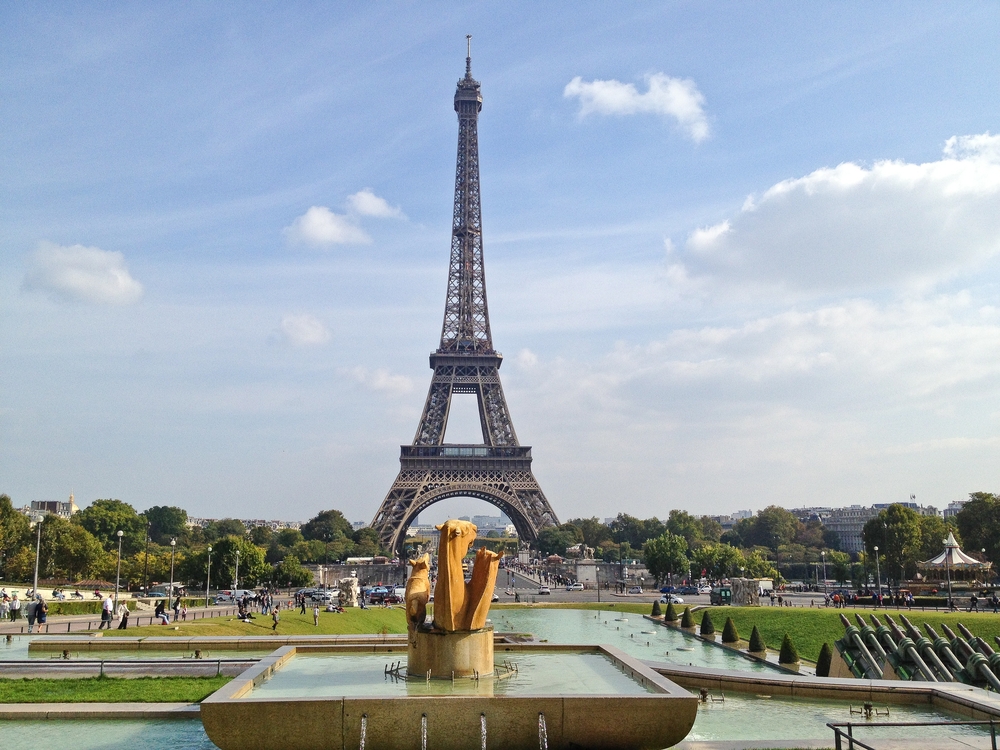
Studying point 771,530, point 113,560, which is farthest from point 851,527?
point 113,560

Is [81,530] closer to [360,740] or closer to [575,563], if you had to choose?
[575,563]

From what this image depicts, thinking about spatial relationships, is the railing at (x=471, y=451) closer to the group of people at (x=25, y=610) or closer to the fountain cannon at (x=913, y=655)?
the group of people at (x=25, y=610)

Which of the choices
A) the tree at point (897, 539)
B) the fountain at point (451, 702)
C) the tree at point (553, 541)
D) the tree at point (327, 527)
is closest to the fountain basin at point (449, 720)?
the fountain at point (451, 702)

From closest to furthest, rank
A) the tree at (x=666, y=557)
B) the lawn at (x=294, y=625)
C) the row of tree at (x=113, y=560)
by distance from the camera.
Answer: the lawn at (x=294, y=625), the row of tree at (x=113, y=560), the tree at (x=666, y=557)

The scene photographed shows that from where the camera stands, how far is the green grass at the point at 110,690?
13961mm

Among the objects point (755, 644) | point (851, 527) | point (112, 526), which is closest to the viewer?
point (755, 644)

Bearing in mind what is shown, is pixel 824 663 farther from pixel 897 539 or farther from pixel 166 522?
pixel 166 522

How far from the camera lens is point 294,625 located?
105ft

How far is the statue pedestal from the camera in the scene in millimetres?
12805

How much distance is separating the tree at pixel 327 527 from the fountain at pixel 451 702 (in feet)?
339

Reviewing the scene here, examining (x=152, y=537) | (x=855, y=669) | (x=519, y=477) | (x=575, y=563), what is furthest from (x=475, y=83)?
(x=855, y=669)

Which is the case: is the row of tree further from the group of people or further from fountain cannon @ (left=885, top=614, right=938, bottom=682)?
fountain cannon @ (left=885, top=614, right=938, bottom=682)

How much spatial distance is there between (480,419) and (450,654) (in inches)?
3172

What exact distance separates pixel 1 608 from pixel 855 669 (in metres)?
32.0
